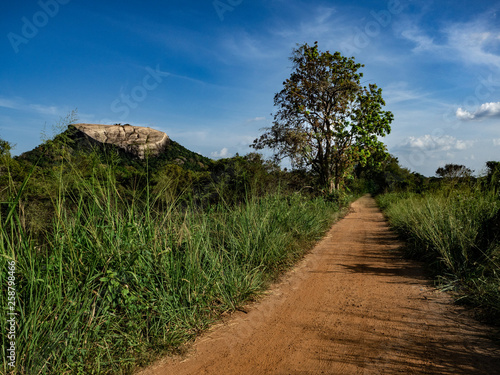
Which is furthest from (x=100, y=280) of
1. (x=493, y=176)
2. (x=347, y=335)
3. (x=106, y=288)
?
(x=493, y=176)

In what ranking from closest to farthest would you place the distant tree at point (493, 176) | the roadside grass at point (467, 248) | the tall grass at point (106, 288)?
1. the tall grass at point (106, 288)
2. the roadside grass at point (467, 248)
3. the distant tree at point (493, 176)

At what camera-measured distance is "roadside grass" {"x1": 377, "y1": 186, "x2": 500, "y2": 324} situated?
11.5 ft

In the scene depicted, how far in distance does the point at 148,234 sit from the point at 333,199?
12813mm

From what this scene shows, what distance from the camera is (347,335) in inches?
118

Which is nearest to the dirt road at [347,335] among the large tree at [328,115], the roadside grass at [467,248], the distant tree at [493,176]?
the roadside grass at [467,248]

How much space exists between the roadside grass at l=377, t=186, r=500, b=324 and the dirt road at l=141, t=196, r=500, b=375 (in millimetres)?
274

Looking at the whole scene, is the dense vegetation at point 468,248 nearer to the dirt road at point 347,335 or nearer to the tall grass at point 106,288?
the dirt road at point 347,335

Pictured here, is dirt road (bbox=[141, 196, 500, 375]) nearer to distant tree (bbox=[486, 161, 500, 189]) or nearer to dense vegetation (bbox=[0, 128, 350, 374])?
dense vegetation (bbox=[0, 128, 350, 374])

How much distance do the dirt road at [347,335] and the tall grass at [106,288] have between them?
1.02 feet

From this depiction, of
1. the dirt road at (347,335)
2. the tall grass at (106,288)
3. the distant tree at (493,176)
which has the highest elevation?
the distant tree at (493,176)

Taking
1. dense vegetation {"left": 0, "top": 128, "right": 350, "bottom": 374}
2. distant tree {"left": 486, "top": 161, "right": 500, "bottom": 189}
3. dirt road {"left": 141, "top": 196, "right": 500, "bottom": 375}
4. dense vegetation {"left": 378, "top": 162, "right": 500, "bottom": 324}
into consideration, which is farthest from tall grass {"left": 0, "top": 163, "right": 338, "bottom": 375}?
distant tree {"left": 486, "top": 161, "right": 500, "bottom": 189}

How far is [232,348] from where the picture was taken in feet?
9.53

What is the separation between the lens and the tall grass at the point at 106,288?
7.84ft

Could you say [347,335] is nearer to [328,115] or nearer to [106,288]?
[106,288]
